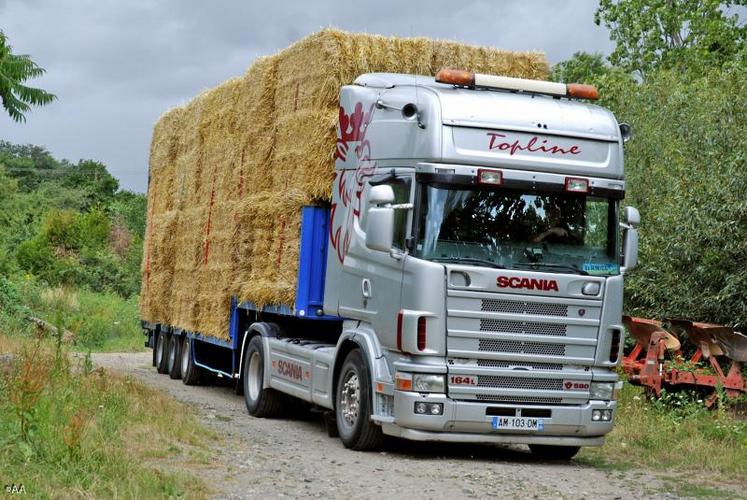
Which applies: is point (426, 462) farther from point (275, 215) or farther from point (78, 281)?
point (78, 281)

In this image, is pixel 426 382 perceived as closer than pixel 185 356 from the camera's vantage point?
Yes

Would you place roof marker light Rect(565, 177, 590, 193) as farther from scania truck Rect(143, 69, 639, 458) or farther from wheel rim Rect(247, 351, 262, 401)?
wheel rim Rect(247, 351, 262, 401)

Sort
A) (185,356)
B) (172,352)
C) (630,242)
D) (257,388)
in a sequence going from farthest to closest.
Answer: (172,352) < (185,356) < (257,388) < (630,242)

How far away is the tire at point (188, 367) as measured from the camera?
20219 millimetres

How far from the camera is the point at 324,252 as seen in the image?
13.9 metres

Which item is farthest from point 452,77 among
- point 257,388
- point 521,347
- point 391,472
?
point 257,388

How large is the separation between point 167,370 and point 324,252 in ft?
31.5

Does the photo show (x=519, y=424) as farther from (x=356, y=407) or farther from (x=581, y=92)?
(x=581, y=92)

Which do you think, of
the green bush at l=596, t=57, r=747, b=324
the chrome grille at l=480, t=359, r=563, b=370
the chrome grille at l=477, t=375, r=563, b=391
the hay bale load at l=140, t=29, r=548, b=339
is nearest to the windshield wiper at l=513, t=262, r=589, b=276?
the chrome grille at l=480, t=359, r=563, b=370

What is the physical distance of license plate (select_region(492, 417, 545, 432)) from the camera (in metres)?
11.1

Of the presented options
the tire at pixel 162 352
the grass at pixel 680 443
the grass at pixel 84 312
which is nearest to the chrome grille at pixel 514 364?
the grass at pixel 680 443

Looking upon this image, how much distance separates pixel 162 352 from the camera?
22.9 metres

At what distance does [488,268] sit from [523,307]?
53cm

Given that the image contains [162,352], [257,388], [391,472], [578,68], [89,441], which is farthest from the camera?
[578,68]
